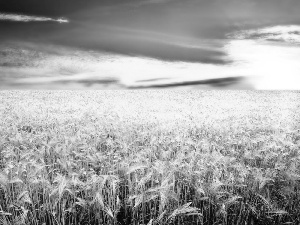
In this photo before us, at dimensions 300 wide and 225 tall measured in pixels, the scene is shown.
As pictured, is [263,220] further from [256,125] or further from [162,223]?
[256,125]

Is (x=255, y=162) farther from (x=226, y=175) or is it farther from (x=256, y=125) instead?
(x=256, y=125)

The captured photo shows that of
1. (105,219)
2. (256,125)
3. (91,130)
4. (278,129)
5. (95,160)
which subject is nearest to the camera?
(105,219)

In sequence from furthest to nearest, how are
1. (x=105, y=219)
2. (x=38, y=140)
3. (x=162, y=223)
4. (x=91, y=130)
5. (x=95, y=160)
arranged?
(x=91, y=130) → (x=38, y=140) → (x=95, y=160) → (x=105, y=219) → (x=162, y=223)

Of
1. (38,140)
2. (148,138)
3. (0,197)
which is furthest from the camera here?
(148,138)

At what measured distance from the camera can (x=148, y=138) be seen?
8742 mm

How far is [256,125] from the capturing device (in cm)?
1198

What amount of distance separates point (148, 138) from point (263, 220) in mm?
4608

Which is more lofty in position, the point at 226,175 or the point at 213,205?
the point at 226,175

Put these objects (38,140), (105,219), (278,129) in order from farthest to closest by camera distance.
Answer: (278,129) → (38,140) → (105,219)

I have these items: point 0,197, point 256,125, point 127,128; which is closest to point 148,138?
point 127,128

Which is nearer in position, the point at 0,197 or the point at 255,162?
the point at 0,197

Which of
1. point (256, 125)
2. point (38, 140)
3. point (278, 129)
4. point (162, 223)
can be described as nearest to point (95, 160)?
point (162, 223)

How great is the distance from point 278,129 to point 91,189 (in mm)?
7911

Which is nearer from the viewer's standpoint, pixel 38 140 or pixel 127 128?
pixel 38 140
